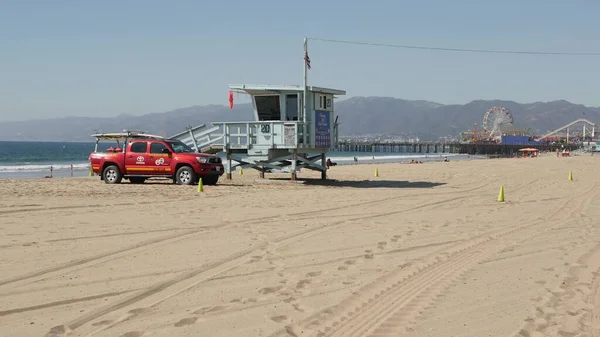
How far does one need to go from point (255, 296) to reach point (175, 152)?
52.9ft

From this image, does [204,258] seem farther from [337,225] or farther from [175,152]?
[175,152]

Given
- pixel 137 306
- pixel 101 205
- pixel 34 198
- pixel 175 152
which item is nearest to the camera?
pixel 137 306

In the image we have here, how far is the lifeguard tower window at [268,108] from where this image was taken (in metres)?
23.6

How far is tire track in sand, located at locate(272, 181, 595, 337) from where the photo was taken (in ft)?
17.3

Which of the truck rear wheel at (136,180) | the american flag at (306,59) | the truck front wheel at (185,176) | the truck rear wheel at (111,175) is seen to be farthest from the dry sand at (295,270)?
the american flag at (306,59)

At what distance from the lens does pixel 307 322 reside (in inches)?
214

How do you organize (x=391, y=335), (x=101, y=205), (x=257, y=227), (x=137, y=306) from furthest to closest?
(x=101, y=205), (x=257, y=227), (x=137, y=306), (x=391, y=335)

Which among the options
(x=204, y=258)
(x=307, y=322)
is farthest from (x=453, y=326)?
(x=204, y=258)

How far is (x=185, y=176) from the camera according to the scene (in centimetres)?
2145

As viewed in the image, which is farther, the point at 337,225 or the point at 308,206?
the point at 308,206

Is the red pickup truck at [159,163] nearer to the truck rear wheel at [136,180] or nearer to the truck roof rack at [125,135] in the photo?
the truck rear wheel at [136,180]

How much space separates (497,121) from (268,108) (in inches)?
6490

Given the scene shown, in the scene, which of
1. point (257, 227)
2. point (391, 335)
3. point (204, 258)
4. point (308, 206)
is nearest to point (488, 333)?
point (391, 335)

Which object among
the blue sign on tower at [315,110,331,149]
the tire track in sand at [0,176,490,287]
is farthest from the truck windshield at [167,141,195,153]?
the tire track in sand at [0,176,490,287]
